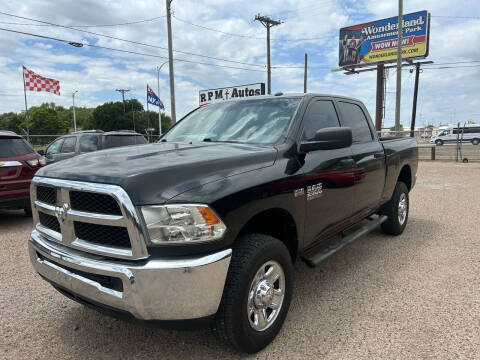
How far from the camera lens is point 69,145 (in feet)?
30.6

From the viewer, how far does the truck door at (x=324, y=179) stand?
2918 mm

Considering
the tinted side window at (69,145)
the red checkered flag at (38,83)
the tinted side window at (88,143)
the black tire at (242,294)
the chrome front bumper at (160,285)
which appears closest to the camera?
the chrome front bumper at (160,285)

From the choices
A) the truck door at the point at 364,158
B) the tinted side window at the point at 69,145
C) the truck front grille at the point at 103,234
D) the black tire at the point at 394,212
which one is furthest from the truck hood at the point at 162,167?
the tinted side window at the point at 69,145

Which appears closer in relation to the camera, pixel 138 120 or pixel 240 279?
pixel 240 279

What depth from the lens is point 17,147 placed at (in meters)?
6.13

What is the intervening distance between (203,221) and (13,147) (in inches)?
219

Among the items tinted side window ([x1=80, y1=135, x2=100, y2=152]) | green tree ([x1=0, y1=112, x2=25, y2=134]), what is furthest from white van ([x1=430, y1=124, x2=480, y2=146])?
green tree ([x1=0, y1=112, x2=25, y2=134])

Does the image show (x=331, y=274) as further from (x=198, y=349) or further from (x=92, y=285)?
(x=92, y=285)

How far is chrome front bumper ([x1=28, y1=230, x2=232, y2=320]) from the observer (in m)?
1.90

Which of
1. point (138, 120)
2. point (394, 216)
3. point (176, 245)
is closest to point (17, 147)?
point (176, 245)

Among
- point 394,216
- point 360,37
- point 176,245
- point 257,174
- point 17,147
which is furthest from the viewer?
point 360,37

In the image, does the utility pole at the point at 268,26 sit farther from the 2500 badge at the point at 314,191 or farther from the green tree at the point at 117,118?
the green tree at the point at 117,118

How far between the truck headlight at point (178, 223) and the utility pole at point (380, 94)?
3185 cm

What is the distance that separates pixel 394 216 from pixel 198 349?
11.6 ft
